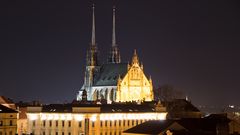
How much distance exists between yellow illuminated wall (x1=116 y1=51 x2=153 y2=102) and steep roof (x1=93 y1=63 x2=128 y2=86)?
3.91 m

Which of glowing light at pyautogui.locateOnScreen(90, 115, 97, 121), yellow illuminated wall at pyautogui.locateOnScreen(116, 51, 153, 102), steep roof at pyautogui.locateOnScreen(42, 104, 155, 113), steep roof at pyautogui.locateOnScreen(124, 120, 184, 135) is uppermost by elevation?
yellow illuminated wall at pyautogui.locateOnScreen(116, 51, 153, 102)

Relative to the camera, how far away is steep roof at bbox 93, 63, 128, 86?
182875mm

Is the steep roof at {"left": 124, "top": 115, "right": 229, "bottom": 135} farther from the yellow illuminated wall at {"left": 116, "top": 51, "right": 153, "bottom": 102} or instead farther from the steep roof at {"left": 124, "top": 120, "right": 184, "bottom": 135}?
the yellow illuminated wall at {"left": 116, "top": 51, "right": 153, "bottom": 102}

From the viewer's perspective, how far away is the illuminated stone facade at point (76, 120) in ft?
406

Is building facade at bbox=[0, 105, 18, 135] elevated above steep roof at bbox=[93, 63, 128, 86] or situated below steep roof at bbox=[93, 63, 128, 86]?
below

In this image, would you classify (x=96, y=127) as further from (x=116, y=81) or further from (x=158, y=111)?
(x=116, y=81)

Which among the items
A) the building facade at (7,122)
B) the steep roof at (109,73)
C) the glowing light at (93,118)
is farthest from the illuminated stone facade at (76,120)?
the steep roof at (109,73)

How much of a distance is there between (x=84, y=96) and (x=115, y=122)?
3519cm

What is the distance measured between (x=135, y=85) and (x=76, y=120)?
52.4 m

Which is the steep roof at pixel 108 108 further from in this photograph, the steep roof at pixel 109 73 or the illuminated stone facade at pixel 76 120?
the steep roof at pixel 109 73

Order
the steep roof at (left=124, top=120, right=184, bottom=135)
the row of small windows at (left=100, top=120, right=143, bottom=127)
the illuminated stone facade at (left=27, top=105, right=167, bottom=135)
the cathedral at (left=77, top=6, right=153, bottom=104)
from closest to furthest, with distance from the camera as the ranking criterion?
the steep roof at (left=124, top=120, right=184, bottom=135), the illuminated stone facade at (left=27, top=105, right=167, bottom=135), the row of small windows at (left=100, top=120, right=143, bottom=127), the cathedral at (left=77, top=6, right=153, bottom=104)

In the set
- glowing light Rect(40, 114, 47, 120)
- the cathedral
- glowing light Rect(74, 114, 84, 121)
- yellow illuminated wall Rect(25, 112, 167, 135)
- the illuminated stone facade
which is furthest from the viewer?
the cathedral

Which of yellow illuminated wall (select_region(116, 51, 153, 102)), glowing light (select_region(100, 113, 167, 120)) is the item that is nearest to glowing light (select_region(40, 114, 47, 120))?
glowing light (select_region(100, 113, 167, 120))

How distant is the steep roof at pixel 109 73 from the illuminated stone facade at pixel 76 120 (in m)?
50.6
